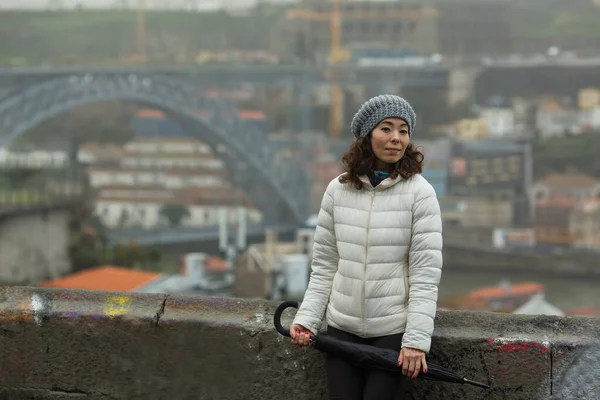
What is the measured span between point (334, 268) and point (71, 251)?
26570 mm

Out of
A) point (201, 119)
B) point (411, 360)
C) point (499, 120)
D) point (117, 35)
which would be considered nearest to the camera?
point (411, 360)

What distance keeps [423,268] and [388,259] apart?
45 millimetres

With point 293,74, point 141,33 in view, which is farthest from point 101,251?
point 141,33

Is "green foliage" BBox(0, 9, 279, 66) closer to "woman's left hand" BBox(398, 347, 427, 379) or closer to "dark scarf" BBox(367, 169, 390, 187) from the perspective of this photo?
"dark scarf" BBox(367, 169, 390, 187)

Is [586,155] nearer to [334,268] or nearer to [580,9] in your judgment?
[580,9]

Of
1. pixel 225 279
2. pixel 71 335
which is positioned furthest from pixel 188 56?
pixel 71 335

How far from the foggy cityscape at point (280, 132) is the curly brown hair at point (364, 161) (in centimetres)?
2360

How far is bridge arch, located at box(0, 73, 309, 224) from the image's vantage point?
114 feet

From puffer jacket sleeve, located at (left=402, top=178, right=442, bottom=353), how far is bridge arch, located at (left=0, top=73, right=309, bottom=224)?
34.6 meters

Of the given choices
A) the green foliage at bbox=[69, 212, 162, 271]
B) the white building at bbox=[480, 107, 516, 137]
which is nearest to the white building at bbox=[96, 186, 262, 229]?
the green foliage at bbox=[69, 212, 162, 271]

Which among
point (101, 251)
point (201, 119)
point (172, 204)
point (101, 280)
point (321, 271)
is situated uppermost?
point (321, 271)

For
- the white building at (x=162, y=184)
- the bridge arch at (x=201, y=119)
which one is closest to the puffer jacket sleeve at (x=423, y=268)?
the bridge arch at (x=201, y=119)

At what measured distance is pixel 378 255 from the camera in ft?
3.40

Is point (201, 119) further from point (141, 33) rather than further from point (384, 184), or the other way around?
point (384, 184)
